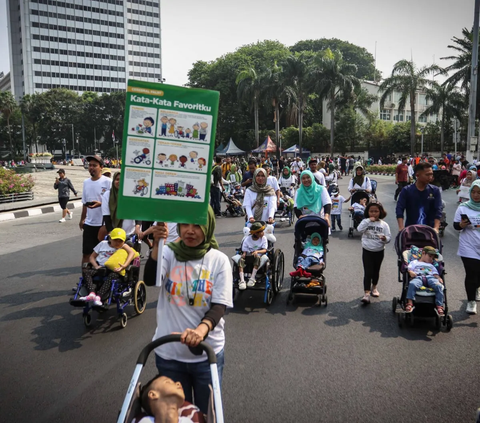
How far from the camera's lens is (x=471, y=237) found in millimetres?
6168

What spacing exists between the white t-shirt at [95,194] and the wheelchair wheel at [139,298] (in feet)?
4.85

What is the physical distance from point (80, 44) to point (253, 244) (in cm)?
12306

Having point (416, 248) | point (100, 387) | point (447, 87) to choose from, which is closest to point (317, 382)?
point (100, 387)

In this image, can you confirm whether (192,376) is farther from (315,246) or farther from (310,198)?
(310,198)

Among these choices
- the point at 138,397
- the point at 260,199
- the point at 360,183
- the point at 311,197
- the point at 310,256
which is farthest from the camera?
the point at 360,183

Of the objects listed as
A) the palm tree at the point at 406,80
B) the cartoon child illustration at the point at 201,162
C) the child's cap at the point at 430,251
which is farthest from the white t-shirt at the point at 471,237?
the palm tree at the point at 406,80

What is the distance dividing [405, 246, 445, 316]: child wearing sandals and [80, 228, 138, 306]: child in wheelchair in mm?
3488

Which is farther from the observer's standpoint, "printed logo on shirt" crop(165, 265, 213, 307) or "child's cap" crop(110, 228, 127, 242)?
"child's cap" crop(110, 228, 127, 242)

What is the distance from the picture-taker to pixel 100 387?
427 centimetres

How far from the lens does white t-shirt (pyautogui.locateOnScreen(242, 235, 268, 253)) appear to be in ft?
22.8

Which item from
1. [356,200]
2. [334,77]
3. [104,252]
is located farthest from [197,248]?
[334,77]

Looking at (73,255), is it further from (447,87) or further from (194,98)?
(447,87)

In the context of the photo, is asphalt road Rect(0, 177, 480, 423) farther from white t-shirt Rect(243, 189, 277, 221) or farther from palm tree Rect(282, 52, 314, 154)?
palm tree Rect(282, 52, 314, 154)

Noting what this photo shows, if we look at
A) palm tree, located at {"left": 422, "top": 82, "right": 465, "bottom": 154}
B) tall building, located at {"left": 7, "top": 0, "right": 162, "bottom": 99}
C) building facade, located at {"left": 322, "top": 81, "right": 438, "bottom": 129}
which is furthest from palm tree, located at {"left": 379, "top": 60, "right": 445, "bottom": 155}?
tall building, located at {"left": 7, "top": 0, "right": 162, "bottom": 99}
